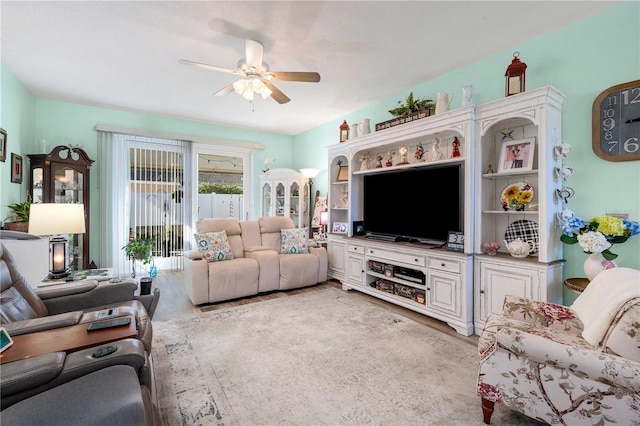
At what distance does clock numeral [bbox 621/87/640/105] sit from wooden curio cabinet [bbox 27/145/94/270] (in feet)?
19.7

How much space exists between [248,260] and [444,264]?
7.90 ft

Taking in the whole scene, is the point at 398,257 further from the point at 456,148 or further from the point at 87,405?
the point at 87,405

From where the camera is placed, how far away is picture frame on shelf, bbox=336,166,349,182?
4613mm

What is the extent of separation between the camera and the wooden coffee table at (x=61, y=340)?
4.29 feet

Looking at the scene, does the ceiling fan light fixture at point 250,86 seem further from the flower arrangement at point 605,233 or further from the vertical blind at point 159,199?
the vertical blind at point 159,199

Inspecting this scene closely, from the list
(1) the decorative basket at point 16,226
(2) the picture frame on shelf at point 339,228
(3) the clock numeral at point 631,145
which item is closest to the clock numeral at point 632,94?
(3) the clock numeral at point 631,145

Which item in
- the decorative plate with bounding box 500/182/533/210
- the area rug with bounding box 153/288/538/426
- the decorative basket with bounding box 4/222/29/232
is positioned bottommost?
the area rug with bounding box 153/288/538/426

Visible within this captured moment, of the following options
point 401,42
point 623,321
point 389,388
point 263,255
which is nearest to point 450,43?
point 401,42

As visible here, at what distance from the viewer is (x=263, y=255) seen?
4.04m

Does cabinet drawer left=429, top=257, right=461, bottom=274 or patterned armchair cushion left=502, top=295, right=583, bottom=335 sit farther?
cabinet drawer left=429, top=257, right=461, bottom=274

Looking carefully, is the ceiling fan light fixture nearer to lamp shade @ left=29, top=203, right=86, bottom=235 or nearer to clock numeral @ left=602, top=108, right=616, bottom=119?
lamp shade @ left=29, top=203, right=86, bottom=235

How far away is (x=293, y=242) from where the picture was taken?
4.45 metres

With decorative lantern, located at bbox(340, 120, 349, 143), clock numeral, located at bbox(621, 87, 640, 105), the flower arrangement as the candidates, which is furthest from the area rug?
decorative lantern, located at bbox(340, 120, 349, 143)

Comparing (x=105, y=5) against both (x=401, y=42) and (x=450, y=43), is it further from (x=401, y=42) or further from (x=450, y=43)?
(x=450, y=43)
